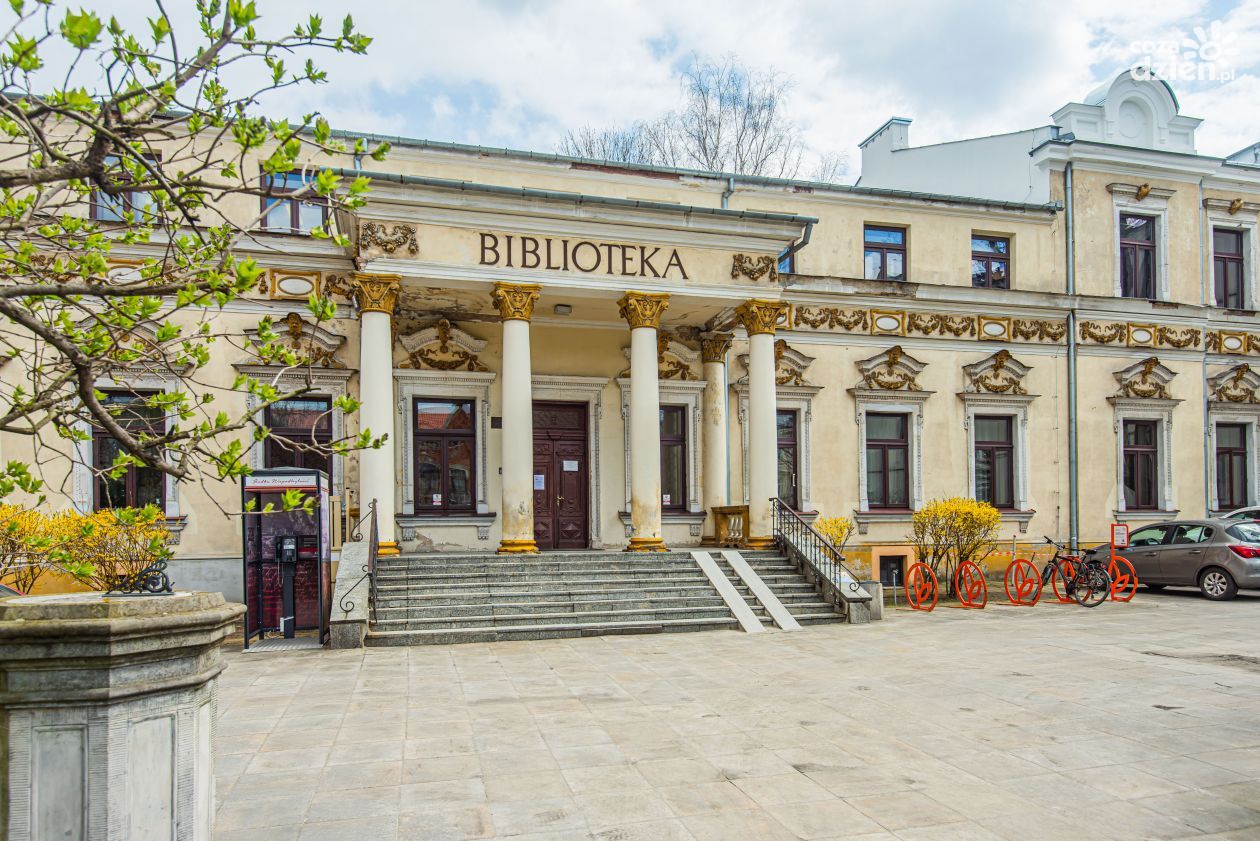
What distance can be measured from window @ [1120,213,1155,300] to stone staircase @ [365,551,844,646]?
12492 mm

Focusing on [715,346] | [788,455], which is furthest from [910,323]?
[715,346]

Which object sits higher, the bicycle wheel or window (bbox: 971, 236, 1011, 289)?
window (bbox: 971, 236, 1011, 289)

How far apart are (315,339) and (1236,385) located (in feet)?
69.3

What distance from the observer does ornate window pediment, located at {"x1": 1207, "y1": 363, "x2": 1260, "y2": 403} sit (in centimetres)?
2200

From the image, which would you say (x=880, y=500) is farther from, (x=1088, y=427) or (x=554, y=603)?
(x=554, y=603)

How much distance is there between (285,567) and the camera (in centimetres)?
1297

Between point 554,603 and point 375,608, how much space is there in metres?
2.49

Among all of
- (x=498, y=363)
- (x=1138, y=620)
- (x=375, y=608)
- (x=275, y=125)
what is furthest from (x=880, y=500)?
(x=275, y=125)

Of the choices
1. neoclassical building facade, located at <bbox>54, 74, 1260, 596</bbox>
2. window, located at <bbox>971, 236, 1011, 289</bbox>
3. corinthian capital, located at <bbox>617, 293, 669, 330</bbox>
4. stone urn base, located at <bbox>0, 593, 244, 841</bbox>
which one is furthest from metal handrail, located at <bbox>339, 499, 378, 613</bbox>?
window, located at <bbox>971, 236, 1011, 289</bbox>

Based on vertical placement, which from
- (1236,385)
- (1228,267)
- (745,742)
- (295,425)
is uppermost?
(1228,267)

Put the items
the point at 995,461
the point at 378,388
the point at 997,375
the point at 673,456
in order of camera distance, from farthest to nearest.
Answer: the point at 995,461 < the point at 997,375 < the point at 673,456 < the point at 378,388

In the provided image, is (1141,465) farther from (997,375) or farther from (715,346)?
(715,346)

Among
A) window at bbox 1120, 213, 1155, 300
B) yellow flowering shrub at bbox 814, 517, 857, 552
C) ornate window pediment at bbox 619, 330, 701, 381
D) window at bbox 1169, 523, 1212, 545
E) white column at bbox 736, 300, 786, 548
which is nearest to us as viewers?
white column at bbox 736, 300, 786, 548

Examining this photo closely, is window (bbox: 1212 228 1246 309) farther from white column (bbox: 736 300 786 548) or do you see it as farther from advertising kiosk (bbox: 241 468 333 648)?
advertising kiosk (bbox: 241 468 333 648)
